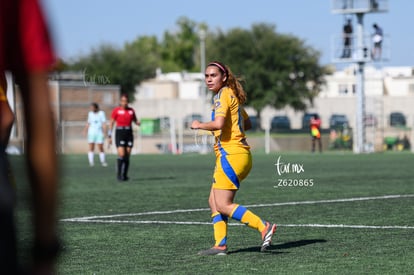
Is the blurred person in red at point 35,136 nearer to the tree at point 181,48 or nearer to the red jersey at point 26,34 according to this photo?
the red jersey at point 26,34

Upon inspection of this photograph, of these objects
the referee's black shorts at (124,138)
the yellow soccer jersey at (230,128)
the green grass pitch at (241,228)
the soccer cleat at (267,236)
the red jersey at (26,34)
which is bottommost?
the green grass pitch at (241,228)

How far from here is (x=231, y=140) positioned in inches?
361

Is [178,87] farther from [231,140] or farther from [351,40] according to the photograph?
[231,140]

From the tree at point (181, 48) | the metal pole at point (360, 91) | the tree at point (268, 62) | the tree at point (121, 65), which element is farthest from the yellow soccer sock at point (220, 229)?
the tree at point (181, 48)

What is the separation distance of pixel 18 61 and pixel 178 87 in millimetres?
113795

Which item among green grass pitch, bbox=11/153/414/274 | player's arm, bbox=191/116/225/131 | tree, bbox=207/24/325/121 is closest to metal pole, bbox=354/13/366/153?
green grass pitch, bbox=11/153/414/274

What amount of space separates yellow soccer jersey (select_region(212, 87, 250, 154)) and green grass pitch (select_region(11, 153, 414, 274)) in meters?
0.99

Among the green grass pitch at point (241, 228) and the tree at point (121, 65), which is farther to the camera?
the tree at point (121, 65)

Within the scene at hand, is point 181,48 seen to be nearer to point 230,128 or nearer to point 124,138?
point 124,138

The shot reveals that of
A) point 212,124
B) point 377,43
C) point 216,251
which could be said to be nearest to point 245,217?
point 216,251

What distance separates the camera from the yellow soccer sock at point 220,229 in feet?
30.2

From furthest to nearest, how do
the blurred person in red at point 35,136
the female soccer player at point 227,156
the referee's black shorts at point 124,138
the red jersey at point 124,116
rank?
the red jersey at point 124,116 → the referee's black shorts at point 124,138 → the female soccer player at point 227,156 → the blurred person in red at point 35,136

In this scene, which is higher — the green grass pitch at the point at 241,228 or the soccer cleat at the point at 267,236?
the soccer cleat at the point at 267,236

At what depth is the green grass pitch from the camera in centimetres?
834
